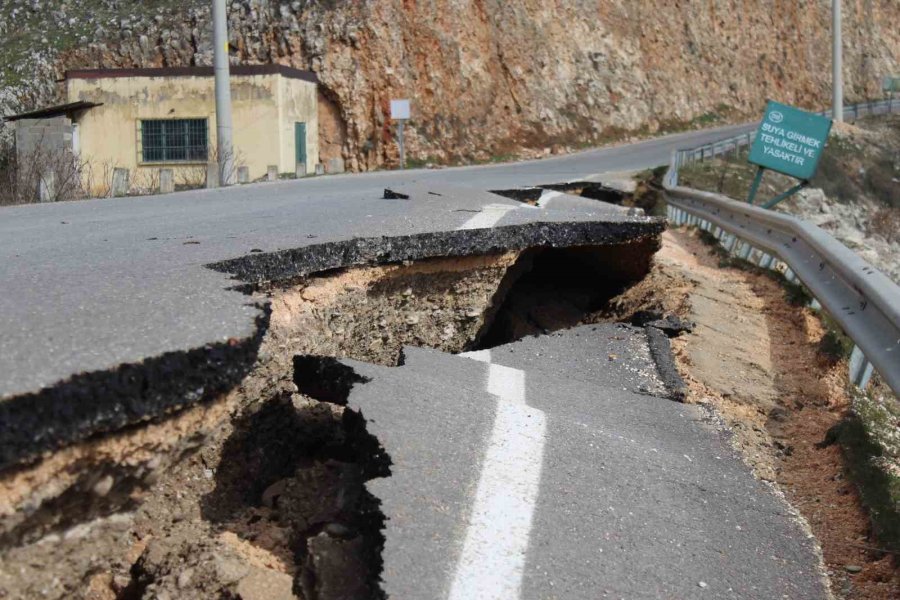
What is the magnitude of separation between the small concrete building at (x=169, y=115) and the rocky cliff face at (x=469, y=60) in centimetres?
450

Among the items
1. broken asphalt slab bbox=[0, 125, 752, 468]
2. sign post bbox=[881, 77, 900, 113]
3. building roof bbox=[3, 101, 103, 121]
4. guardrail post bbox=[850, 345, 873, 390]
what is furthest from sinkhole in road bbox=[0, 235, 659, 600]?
sign post bbox=[881, 77, 900, 113]

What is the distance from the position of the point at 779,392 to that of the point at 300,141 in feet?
80.2

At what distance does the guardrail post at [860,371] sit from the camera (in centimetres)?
554

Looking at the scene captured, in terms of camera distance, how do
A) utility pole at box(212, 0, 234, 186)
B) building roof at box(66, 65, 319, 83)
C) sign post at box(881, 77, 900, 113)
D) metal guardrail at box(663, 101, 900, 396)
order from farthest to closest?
sign post at box(881, 77, 900, 113)
building roof at box(66, 65, 319, 83)
utility pole at box(212, 0, 234, 186)
metal guardrail at box(663, 101, 900, 396)

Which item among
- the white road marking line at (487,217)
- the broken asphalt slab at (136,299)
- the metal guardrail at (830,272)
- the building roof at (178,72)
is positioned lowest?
the metal guardrail at (830,272)

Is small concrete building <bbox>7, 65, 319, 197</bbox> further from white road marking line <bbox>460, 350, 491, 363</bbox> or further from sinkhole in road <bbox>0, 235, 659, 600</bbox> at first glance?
white road marking line <bbox>460, 350, 491, 363</bbox>

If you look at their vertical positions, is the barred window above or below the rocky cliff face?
below

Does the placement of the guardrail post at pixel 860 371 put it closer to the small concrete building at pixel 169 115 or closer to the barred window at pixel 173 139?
the small concrete building at pixel 169 115

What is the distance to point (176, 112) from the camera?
27328 millimetres

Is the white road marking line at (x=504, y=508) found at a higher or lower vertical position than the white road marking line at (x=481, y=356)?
lower

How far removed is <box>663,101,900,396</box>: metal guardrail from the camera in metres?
4.46

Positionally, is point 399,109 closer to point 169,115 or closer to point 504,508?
point 169,115

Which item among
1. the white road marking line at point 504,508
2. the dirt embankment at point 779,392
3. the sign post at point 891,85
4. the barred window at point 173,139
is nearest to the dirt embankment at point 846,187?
the dirt embankment at point 779,392

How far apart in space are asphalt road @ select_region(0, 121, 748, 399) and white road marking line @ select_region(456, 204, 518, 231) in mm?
62
